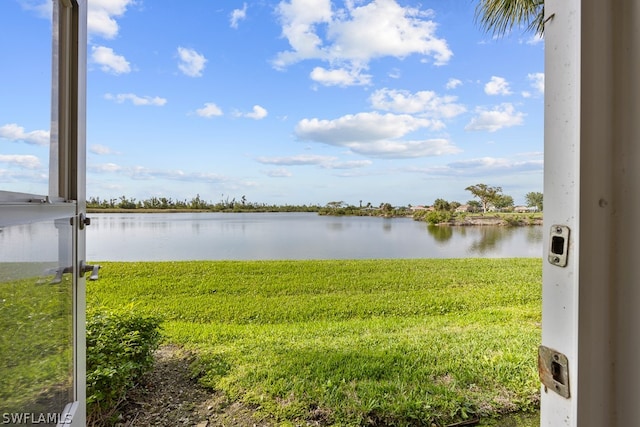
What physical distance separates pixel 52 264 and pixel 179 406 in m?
1.39

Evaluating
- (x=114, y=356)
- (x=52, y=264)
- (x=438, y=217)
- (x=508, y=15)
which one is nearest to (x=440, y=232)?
(x=438, y=217)

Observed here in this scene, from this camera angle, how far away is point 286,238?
20.9 feet

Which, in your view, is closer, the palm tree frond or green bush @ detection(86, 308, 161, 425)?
green bush @ detection(86, 308, 161, 425)

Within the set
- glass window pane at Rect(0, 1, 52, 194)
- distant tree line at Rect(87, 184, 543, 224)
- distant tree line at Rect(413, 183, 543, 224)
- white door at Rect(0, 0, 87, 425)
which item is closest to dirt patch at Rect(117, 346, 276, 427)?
white door at Rect(0, 0, 87, 425)

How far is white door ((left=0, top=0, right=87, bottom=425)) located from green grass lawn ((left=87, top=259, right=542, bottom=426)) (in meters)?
1.17

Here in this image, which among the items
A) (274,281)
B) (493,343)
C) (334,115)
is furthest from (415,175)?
(493,343)

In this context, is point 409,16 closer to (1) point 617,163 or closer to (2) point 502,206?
(1) point 617,163

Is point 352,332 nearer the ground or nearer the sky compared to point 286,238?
nearer the ground

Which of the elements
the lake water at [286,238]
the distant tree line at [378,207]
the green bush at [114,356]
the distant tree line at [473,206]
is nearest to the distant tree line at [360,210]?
the distant tree line at [378,207]

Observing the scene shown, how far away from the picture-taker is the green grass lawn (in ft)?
5.50

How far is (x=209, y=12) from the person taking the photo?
12.1 ft

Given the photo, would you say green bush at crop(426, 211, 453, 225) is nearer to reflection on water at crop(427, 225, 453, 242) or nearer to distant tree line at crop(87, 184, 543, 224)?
distant tree line at crop(87, 184, 543, 224)

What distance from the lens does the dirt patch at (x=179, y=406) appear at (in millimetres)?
1549

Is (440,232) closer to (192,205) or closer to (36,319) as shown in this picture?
(192,205)
